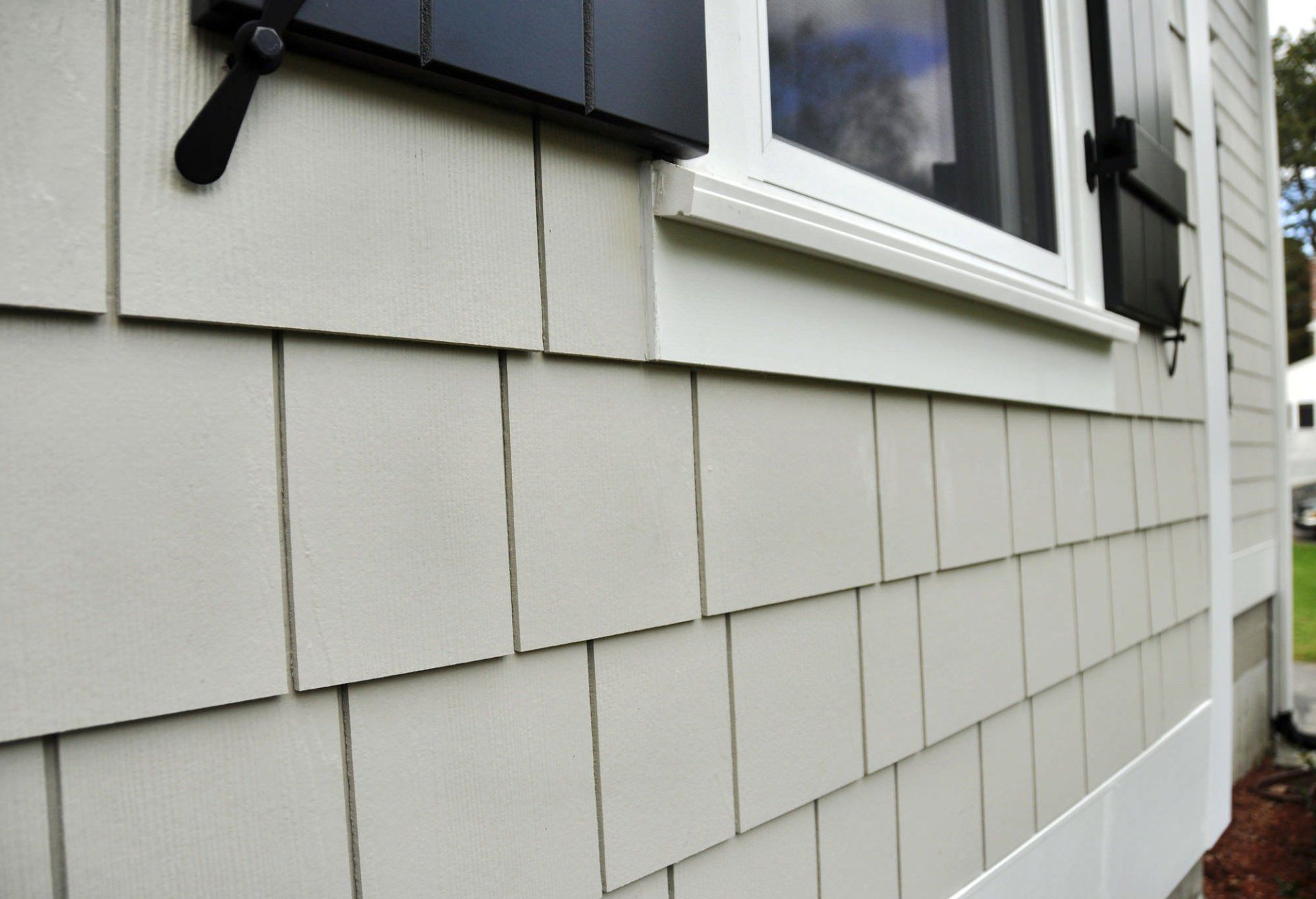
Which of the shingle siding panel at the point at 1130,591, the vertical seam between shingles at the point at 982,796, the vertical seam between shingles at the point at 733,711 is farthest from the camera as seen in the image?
the shingle siding panel at the point at 1130,591

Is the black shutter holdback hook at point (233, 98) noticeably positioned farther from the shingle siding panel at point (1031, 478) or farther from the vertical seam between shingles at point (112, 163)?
the shingle siding panel at point (1031, 478)

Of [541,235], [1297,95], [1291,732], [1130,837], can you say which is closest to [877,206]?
[541,235]

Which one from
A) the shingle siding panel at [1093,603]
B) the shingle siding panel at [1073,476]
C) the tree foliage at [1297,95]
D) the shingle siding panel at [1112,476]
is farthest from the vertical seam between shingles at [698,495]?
the tree foliage at [1297,95]

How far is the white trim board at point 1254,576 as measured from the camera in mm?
3484

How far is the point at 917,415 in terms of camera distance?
1.36m

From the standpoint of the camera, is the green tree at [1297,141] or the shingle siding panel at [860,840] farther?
the green tree at [1297,141]

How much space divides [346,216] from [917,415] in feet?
3.01

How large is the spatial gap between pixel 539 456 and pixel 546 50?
0.35 meters

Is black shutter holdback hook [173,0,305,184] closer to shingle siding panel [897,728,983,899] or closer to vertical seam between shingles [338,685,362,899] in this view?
vertical seam between shingles [338,685,362,899]

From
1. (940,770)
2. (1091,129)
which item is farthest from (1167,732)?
(1091,129)

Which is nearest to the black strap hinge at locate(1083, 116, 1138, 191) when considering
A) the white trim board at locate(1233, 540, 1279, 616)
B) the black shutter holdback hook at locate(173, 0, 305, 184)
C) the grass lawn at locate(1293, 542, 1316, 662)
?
the black shutter holdback hook at locate(173, 0, 305, 184)

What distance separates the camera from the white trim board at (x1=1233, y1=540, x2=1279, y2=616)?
348 cm

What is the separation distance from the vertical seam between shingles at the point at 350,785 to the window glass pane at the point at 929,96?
2.68 ft

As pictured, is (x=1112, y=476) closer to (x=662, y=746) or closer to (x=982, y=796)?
(x=982, y=796)
